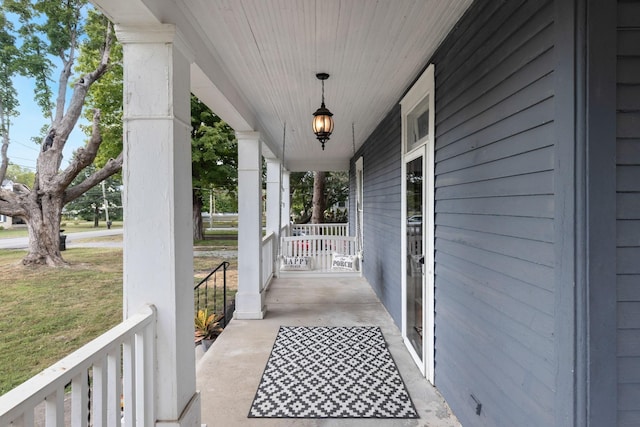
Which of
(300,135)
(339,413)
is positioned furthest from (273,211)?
(339,413)

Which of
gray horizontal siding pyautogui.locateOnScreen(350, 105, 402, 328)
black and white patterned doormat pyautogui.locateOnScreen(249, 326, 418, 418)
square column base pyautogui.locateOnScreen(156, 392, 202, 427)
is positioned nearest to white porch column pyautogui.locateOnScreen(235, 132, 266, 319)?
black and white patterned doormat pyautogui.locateOnScreen(249, 326, 418, 418)

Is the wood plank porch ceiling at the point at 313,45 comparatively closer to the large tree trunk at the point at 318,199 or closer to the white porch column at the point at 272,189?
the white porch column at the point at 272,189

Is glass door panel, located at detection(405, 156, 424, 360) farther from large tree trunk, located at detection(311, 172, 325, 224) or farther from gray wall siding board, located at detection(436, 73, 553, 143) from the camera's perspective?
large tree trunk, located at detection(311, 172, 325, 224)

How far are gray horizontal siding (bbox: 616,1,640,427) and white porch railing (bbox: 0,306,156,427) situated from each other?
1.89 metres

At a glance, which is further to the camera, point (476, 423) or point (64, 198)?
point (64, 198)

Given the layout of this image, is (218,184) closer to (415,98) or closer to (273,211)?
(273,211)

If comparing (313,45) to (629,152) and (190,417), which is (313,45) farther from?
(190,417)

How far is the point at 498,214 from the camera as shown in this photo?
1.66m

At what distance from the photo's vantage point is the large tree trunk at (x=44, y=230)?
6652 millimetres

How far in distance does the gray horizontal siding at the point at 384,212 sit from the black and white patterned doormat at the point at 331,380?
2.59ft

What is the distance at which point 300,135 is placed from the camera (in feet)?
18.8

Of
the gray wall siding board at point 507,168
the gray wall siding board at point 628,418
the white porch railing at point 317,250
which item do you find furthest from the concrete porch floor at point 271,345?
the gray wall siding board at point 507,168

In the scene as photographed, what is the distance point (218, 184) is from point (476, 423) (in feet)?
37.5

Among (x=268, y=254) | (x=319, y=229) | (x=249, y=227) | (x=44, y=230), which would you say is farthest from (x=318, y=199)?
(x=249, y=227)
